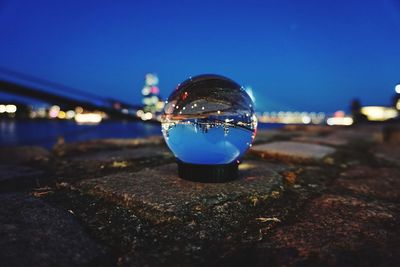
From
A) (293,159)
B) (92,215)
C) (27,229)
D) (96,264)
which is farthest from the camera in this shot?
(293,159)

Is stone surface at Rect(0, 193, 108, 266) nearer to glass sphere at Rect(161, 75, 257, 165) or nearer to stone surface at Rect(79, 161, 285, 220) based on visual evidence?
stone surface at Rect(79, 161, 285, 220)

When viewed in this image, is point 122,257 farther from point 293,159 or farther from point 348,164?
point 348,164

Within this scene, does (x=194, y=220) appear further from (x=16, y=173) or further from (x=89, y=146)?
(x=89, y=146)

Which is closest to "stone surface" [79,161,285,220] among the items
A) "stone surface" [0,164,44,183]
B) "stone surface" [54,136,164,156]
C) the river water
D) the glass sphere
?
the glass sphere

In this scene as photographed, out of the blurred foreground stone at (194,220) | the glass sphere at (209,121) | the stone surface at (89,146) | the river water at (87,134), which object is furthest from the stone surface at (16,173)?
the river water at (87,134)

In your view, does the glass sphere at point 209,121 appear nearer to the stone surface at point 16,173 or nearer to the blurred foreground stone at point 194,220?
the blurred foreground stone at point 194,220

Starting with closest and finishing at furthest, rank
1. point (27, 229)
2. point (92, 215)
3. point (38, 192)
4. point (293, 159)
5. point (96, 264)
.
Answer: point (96, 264)
point (27, 229)
point (92, 215)
point (38, 192)
point (293, 159)

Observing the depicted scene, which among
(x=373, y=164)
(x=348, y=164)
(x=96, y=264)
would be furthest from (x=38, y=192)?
(x=373, y=164)

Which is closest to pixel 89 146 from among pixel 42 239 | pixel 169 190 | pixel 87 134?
pixel 169 190
